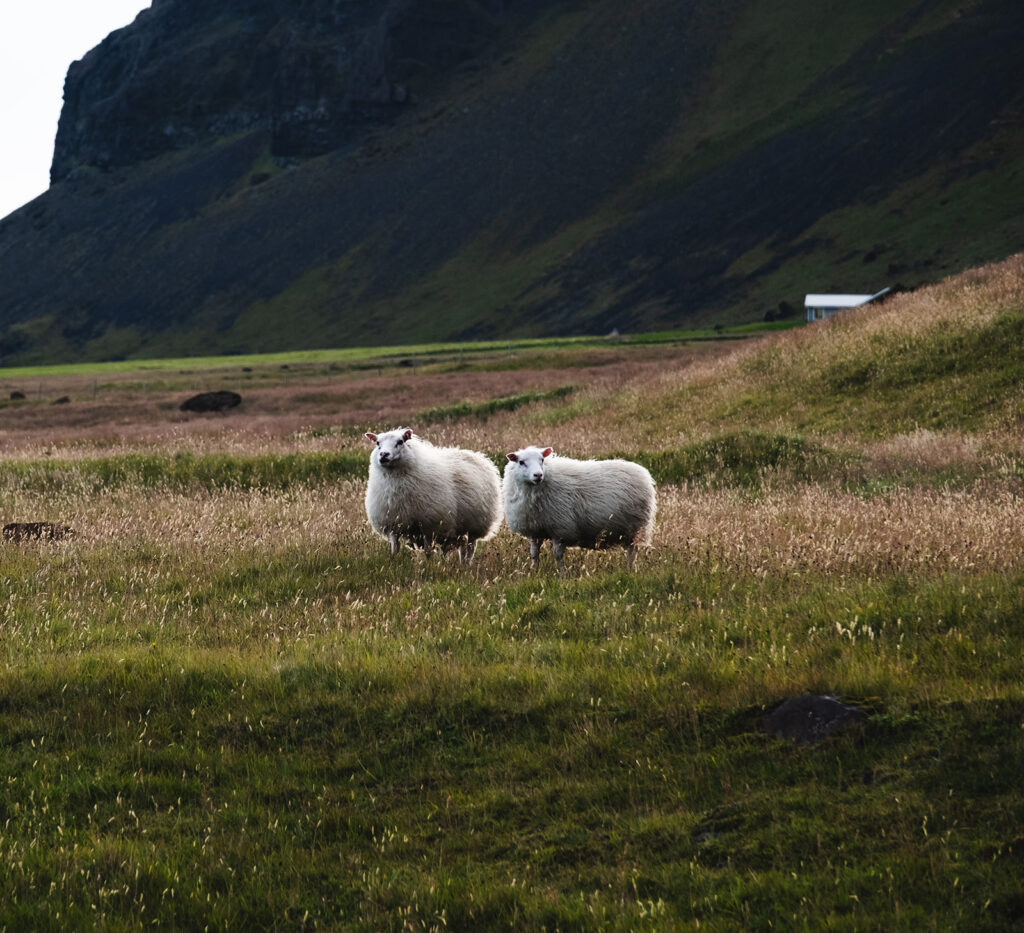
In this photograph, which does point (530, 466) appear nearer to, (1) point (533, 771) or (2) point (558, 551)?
(2) point (558, 551)

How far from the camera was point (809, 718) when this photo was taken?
24.3ft

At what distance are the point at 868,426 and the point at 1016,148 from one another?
172m

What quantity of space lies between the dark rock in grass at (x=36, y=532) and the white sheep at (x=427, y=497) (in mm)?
4584

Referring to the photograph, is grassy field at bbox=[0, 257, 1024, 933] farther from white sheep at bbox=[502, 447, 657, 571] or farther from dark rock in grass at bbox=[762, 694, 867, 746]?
white sheep at bbox=[502, 447, 657, 571]

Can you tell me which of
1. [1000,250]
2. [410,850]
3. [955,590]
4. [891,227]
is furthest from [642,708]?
[891,227]

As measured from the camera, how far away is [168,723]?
8.32 meters

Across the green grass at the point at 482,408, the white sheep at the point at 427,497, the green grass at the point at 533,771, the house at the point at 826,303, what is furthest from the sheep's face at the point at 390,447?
the house at the point at 826,303

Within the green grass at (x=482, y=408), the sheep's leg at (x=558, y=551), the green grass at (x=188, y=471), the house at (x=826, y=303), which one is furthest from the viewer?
the house at (x=826, y=303)

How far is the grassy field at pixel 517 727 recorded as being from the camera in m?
5.96

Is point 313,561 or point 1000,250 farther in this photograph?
point 1000,250

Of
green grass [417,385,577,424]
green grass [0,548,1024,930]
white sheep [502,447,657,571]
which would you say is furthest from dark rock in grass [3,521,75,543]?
green grass [417,385,577,424]

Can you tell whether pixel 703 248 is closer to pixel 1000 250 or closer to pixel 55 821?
pixel 1000 250

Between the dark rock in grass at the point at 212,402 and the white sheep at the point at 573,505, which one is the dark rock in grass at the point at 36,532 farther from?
the dark rock in grass at the point at 212,402

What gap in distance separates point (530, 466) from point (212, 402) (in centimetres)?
4198
